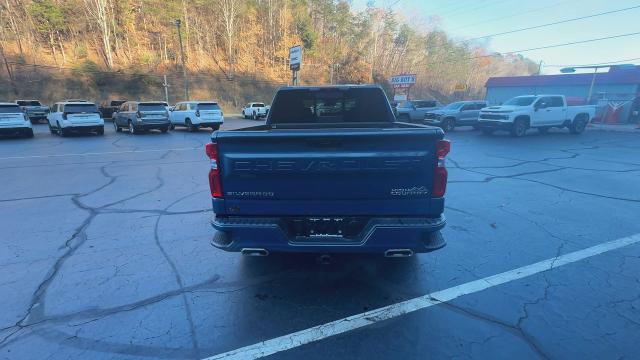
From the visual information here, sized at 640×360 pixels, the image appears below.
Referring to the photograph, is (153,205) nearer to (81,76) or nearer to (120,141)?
(120,141)

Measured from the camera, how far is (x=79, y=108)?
663 inches

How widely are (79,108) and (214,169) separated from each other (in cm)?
1836

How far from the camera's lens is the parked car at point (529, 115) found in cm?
1675

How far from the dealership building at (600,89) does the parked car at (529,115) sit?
1362 centimetres

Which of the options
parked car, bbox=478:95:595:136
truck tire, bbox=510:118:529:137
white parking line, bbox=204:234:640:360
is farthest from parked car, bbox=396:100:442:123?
white parking line, bbox=204:234:640:360

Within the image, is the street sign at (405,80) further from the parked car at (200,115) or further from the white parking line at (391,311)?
the white parking line at (391,311)

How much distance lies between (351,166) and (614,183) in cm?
823

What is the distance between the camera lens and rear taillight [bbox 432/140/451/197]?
2803 millimetres

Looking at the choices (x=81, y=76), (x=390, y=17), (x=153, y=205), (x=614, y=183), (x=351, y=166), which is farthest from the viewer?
(x=390, y=17)

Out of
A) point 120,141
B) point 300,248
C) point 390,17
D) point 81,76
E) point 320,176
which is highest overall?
point 390,17

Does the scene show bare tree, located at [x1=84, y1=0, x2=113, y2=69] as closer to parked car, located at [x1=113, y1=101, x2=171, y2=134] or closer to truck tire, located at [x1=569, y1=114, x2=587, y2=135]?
parked car, located at [x1=113, y1=101, x2=171, y2=134]

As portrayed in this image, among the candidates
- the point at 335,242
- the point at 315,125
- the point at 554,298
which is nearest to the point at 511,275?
the point at 554,298

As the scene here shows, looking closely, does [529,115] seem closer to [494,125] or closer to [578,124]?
[494,125]

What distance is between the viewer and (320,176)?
284cm
